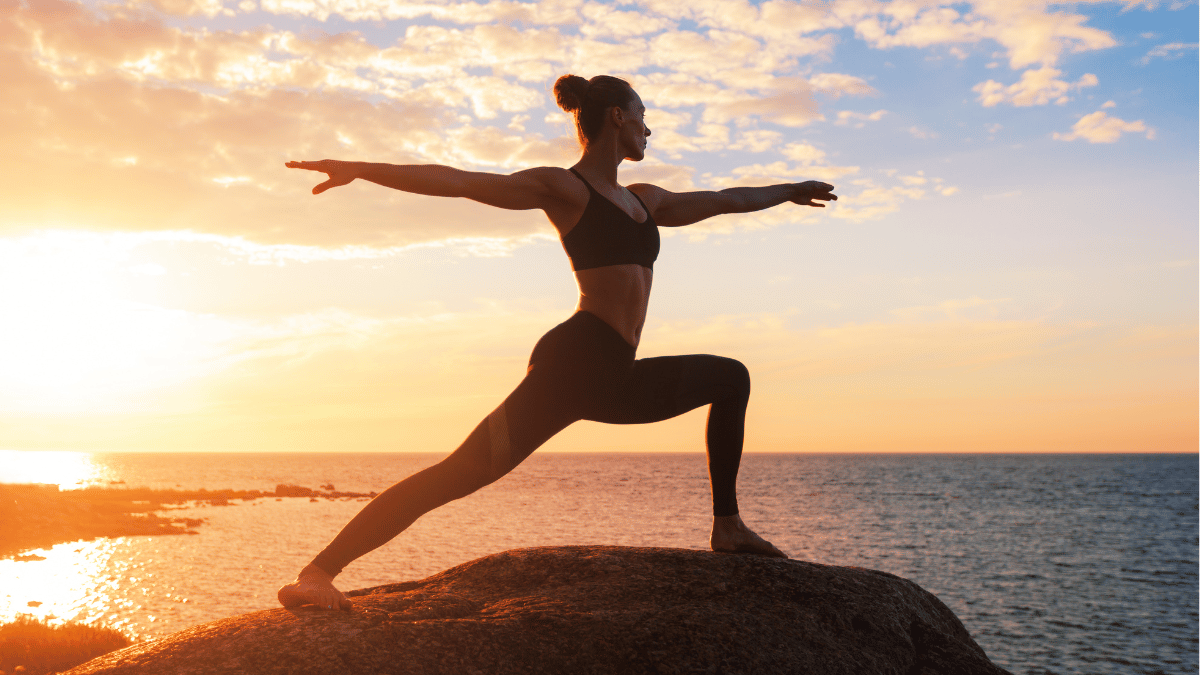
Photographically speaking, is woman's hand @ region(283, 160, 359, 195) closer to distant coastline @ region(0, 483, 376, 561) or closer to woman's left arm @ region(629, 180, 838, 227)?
woman's left arm @ region(629, 180, 838, 227)

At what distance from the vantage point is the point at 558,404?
4809 millimetres

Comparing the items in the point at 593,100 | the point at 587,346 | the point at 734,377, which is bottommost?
the point at 734,377

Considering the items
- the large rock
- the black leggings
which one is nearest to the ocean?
the large rock

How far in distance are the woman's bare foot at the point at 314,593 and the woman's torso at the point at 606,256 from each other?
7.22ft

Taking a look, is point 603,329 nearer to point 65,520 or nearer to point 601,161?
point 601,161

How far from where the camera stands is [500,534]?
162 ft

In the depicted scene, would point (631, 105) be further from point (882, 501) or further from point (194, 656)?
point (882, 501)

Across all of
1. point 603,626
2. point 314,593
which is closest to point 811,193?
point 603,626

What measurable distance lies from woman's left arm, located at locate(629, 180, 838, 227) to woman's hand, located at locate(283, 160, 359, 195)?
216cm

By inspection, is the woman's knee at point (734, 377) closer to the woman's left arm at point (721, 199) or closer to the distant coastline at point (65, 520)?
the woman's left arm at point (721, 199)

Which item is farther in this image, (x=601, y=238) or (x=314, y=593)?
(x=601, y=238)

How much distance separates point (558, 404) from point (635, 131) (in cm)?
191

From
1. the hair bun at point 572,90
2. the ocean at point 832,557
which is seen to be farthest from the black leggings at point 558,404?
the ocean at point 832,557

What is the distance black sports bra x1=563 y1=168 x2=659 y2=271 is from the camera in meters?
4.98
